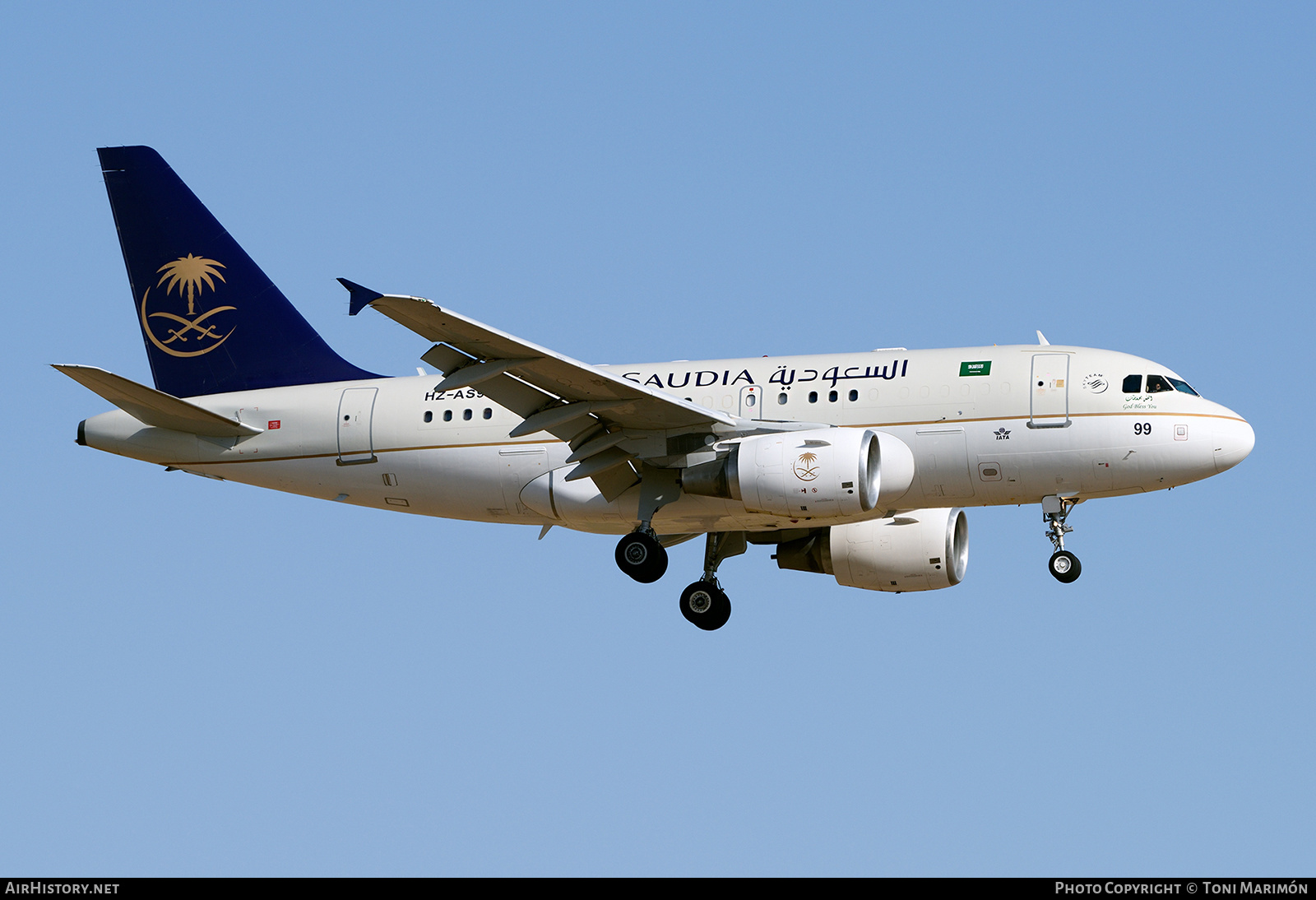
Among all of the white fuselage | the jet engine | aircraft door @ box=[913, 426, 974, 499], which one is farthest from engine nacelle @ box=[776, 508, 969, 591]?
the jet engine

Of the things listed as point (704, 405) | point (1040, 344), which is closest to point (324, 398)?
point (704, 405)

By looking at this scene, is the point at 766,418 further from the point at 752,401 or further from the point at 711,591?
the point at 711,591

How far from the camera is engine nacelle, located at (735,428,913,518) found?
2952cm

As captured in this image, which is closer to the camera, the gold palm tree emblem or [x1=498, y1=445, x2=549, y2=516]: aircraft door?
[x1=498, y1=445, x2=549, y2=516]: aircraft door

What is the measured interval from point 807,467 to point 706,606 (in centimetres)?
563

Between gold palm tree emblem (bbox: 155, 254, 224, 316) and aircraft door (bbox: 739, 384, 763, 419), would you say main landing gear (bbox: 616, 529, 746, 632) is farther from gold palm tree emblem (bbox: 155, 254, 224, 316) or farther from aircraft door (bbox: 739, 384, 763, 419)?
gold palm tree emblem (bbox: 155, 254, 224, 316)

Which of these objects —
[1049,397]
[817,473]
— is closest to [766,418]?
[817,473]

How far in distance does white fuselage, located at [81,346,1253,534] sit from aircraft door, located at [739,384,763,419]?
3cm

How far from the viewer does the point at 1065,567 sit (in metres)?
31.3

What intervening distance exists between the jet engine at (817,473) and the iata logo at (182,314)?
486 inches

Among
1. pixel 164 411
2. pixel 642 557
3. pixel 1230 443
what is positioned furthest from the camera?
pixel 164 411
